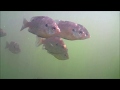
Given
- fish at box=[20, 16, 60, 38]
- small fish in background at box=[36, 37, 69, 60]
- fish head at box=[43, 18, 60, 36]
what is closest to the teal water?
small fish in background at box=[36, 37, 69, 60]

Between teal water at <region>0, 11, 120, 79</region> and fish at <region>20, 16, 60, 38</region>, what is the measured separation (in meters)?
11.5

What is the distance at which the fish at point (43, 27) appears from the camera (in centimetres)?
369

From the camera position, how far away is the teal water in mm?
17938

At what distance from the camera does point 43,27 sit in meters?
3.73

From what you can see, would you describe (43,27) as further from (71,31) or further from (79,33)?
(79,33)

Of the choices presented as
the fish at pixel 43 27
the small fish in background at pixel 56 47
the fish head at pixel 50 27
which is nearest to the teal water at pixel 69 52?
the small fish in background at pixel 56 47

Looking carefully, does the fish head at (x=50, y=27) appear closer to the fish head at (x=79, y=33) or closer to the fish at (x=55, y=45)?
Result: the fish head at (x=79, y=33)

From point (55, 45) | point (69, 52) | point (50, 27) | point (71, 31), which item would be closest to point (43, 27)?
point (50, 27)

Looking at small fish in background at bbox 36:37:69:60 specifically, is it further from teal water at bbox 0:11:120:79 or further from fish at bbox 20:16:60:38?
teal water at bbox 0:11:120:79
